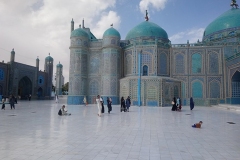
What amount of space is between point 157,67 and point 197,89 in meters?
7.28

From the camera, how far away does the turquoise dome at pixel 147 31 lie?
117 feet

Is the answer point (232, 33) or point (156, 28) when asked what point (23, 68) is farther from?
point (232, 33)

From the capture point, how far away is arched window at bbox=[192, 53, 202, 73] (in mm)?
31055

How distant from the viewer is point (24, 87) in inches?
1849

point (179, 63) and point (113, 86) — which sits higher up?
point (179, 63)

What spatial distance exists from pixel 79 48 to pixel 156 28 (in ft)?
48.2

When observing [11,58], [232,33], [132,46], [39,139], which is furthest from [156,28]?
[39,139]

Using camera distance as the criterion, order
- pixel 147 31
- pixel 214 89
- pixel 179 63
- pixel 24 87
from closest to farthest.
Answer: pixel 214 89
pixel 179 63
pixel 147 31
pixel 24 87

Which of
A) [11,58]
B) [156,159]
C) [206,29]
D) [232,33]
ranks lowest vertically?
[156,159]

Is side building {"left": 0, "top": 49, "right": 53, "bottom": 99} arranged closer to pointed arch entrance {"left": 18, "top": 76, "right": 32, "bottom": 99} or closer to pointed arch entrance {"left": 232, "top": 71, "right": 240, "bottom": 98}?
pointed arch entrance {"left": 18, "top": 76, "right": 32, "bottom": 99}

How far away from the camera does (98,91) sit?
107 ft

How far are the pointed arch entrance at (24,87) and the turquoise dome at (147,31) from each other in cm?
2620

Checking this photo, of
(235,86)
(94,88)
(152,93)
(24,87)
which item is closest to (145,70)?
(152,93)

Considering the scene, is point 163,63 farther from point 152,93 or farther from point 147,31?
point 147,31
